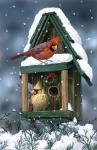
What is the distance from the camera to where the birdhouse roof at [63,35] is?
241 inches

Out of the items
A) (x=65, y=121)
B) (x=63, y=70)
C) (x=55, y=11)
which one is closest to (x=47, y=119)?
(x=65, y=121)

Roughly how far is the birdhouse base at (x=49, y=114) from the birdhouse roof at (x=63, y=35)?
625 millimetres

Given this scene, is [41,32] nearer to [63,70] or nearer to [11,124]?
[63,70]

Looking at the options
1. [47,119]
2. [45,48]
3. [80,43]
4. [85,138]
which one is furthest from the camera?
[80,43]

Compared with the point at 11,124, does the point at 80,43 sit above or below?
above

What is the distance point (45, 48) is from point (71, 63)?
630 mm

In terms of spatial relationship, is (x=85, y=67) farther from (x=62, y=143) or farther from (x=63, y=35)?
(x=62, y=143)

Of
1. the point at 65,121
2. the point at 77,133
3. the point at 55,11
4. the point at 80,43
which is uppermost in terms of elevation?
the point at 55,11

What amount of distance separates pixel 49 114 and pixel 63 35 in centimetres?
124

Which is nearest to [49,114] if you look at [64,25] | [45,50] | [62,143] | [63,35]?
[45,50]

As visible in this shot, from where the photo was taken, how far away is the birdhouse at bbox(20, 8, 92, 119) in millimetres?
6109

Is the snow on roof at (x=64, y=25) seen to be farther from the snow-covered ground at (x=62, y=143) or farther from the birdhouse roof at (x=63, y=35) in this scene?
the snow-covered ground at (x=62, y=143)

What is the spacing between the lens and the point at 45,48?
5781 millimetres

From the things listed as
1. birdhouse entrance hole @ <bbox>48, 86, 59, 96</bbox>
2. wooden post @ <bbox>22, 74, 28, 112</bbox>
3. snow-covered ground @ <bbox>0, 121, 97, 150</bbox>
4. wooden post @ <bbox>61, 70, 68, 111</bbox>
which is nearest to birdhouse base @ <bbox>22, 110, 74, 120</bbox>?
wooden post @ <bbox>61, 70, 68, 111</bbox>
